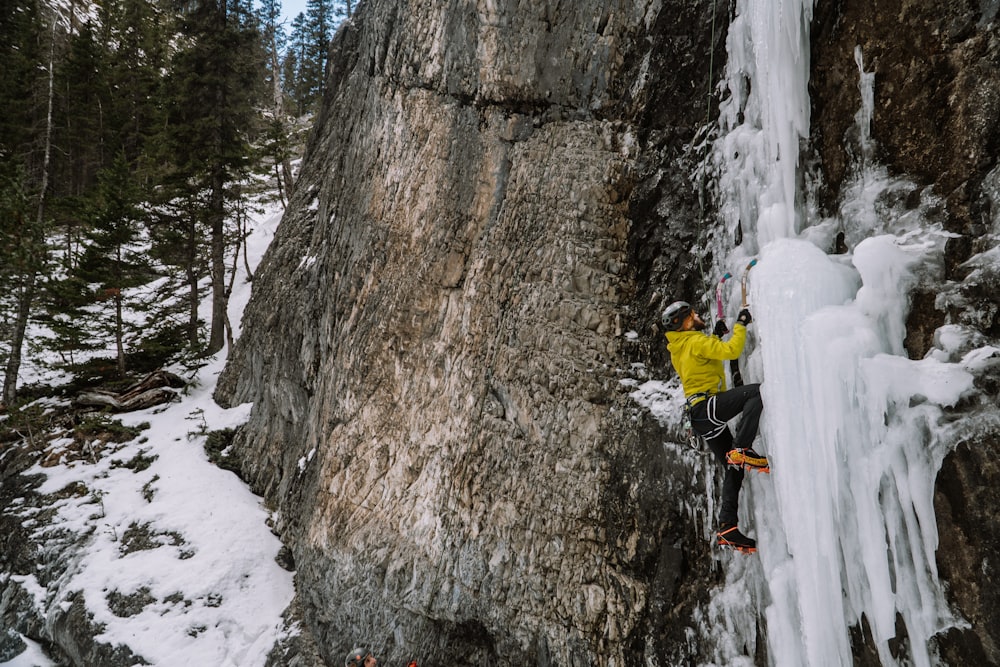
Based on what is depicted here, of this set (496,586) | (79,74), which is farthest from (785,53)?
(79,74)

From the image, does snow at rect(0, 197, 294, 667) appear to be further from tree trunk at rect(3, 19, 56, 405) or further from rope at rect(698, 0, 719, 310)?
rope at rect(698, 0, 719, 310)

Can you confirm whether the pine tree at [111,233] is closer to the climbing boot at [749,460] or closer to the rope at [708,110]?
the rope at [708,110]

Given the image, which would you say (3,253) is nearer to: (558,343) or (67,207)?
(67,207)

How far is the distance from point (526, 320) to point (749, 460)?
11.0 feet

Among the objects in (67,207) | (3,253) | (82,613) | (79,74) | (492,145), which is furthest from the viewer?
(79,74)

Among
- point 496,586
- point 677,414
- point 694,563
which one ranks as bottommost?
point 496,586

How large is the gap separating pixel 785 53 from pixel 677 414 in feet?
11.9

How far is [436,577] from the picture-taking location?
6.93 meters

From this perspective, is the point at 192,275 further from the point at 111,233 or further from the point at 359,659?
the point at 359,659

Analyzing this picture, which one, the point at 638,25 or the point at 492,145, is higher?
the point at 638,25

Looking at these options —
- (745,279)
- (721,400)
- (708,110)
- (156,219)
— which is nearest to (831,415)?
(721,400)

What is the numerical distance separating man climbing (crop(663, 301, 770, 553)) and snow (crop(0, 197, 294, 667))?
7.89 meters

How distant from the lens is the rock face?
18.1 ft

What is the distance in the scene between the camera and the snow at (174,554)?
8.91m
